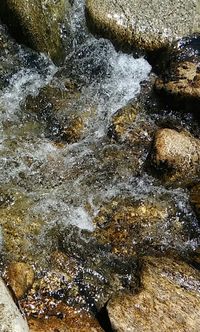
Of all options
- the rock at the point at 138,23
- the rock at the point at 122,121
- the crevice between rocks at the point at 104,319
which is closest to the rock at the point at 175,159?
the rock at the point at 122,121

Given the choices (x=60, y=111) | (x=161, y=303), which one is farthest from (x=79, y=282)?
(x=60, y=111)

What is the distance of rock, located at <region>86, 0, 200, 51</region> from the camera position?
778 cm

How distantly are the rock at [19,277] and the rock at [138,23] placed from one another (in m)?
4.84

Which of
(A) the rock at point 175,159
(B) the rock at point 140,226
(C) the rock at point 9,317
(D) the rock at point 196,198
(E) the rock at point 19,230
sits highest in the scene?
(A) the rock at point 175,159

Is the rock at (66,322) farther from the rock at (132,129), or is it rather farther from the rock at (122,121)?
the rock at (122,121)

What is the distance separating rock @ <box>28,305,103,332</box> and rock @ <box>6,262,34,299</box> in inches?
14.0

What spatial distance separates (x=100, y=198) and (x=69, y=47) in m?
3.46

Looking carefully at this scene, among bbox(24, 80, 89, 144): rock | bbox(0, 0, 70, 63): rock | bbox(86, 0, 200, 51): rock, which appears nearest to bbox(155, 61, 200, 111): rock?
bbox(86, 0, 200, 51): rock

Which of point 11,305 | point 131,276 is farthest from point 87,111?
point 11,305

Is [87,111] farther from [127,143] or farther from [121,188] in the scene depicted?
[121,188]

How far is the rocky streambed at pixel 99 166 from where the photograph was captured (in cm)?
459

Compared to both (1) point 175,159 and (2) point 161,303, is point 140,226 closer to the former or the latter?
(1) point 175,159

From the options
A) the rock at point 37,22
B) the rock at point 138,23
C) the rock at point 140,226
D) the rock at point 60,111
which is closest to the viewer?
the rock at point 140,226

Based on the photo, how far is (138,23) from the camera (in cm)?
777
